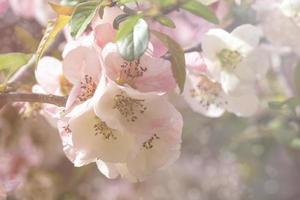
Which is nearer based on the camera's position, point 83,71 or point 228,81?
point 83,71

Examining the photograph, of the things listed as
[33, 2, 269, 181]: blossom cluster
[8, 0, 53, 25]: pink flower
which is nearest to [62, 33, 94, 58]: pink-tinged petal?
[33, 2, 269, 181]: blossom cluster

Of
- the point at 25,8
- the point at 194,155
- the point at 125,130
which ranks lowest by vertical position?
the point at 194,155

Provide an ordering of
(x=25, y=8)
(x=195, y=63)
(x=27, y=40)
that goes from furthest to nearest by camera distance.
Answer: (x=25, y=8)
(x=27, y=40)
(x=195, y=63)

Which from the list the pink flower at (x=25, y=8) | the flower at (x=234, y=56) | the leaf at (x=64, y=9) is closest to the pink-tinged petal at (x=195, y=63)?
the flower at (x=234, y=56)

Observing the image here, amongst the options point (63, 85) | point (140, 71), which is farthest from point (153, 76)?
point (63, 85)

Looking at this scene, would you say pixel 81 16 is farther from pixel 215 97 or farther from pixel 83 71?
pixel 215 97

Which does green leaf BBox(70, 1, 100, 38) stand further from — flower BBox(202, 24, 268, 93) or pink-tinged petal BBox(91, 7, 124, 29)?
flower BBox(202, 24, 268, 93)
